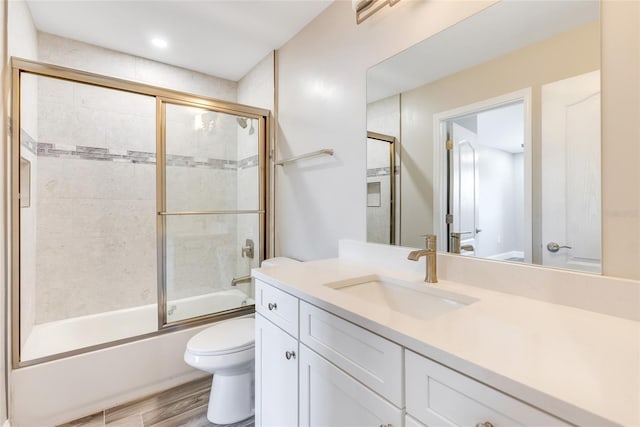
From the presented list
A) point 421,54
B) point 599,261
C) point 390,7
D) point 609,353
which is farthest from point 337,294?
point 390,7

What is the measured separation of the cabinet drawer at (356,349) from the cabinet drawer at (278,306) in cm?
5

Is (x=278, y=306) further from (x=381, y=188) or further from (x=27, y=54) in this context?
(x=27, y=54)

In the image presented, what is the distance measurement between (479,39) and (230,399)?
2.09 metres

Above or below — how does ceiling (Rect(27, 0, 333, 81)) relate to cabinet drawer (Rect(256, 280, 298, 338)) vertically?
above

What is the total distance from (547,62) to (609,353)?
866 millimetres

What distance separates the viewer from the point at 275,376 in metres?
1.22

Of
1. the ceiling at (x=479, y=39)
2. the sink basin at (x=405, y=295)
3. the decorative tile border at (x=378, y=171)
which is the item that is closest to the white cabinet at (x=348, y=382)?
the sink basin at (x=405, y=295)

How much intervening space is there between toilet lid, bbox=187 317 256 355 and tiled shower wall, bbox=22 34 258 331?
2.02 feet

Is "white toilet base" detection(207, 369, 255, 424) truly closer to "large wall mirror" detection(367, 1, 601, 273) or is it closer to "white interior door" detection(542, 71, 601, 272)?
"large wall mirror" detection(367, 1, 601, 273)

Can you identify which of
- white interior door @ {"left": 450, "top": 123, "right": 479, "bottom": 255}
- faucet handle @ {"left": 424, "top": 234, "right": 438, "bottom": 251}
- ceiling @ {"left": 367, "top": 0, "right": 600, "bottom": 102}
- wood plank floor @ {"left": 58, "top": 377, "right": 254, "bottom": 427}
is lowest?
wood plank floor @ {"left": 58, "top": 377, "right": 254, "bottom": 427}

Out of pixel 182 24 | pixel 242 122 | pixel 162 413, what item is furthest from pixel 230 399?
pixel 182 24

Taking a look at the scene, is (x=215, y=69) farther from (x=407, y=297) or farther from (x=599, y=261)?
(x=599, y=261)

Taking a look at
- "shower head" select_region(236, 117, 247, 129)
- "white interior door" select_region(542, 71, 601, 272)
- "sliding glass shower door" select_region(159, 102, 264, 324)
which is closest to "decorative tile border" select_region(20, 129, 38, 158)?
"sliding glass shower door" select_region(159, 102, 264, 324)

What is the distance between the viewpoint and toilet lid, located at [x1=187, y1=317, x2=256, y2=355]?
161 cm
